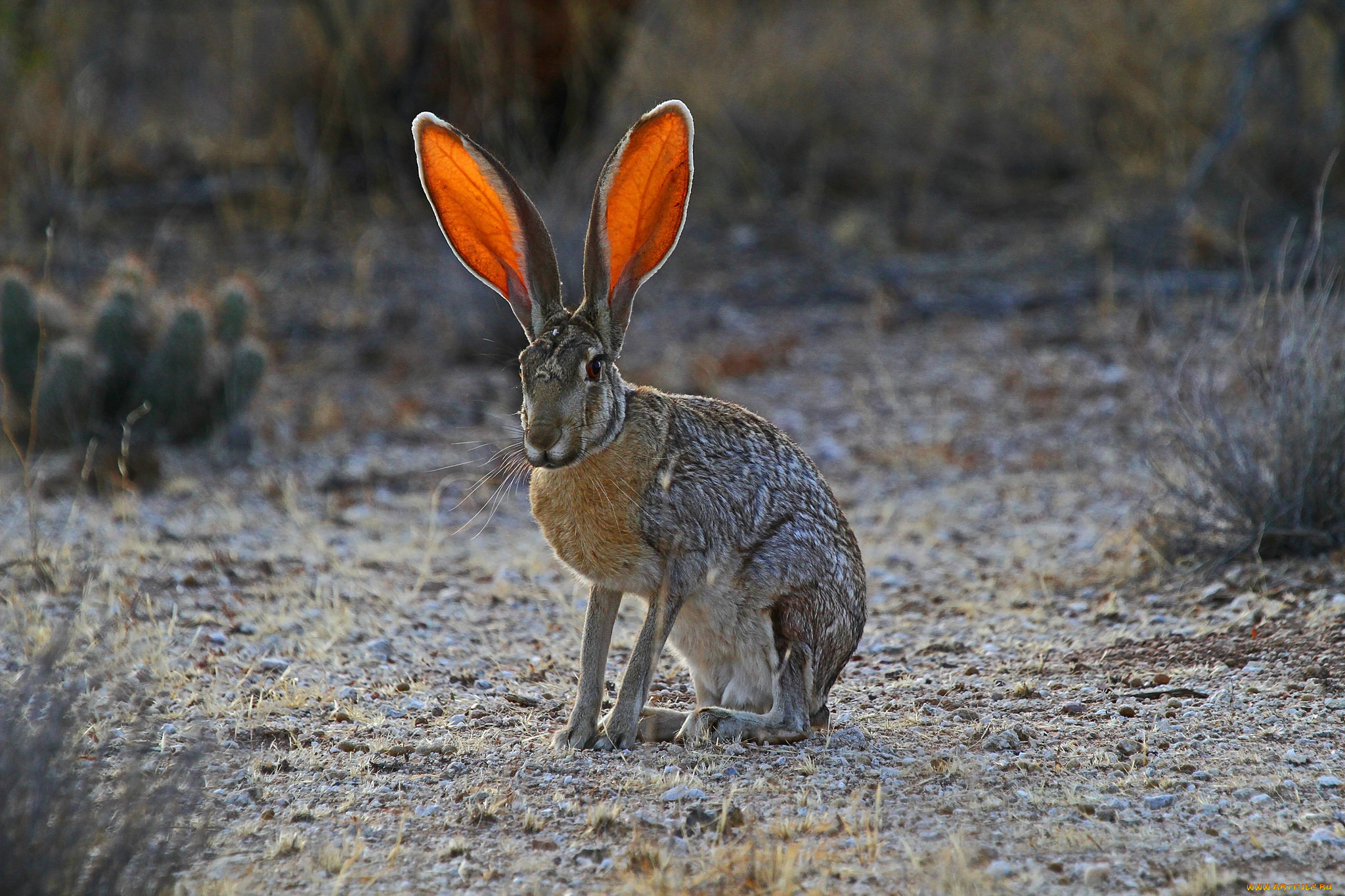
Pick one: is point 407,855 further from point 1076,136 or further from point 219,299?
point 1076,136

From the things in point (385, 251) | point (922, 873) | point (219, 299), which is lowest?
point (922, 873)

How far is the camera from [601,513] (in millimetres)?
4215

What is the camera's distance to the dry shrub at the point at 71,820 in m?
2.88

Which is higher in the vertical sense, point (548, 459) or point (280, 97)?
point (280, 97)

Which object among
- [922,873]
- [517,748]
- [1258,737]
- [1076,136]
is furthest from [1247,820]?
[1076,136]

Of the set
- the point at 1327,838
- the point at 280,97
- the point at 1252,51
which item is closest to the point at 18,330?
the point at 280,97

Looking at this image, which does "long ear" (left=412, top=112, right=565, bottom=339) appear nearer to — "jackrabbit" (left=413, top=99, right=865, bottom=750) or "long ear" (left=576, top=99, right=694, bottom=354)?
"jackrabbit" (left=413, top=99, right=865, bottom=750)

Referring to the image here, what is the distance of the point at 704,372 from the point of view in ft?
32.6

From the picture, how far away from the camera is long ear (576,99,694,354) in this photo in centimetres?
427

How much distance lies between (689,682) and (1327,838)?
257cm

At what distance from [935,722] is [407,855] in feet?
6.34

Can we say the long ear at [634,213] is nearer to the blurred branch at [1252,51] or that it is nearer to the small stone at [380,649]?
the small stone at [380,649]

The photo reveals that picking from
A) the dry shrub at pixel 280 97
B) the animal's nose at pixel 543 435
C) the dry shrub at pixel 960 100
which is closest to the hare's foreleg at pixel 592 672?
the animal's nose at pixel 543 435

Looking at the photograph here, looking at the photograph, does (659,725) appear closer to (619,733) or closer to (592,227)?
(619,733)
